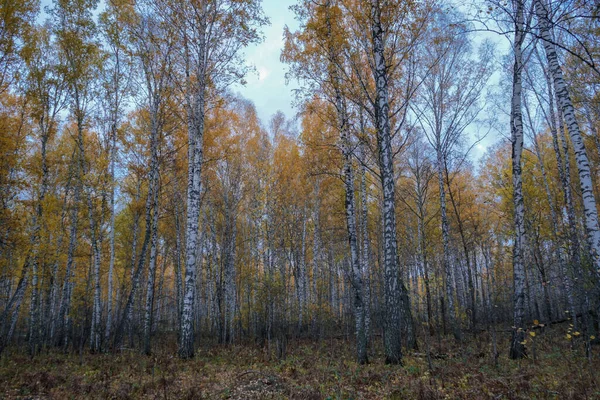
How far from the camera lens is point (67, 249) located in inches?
541

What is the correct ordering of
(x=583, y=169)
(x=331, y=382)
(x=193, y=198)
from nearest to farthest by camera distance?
(x=331, y=382)
(x=583, y=169)
(x=193, y=198)

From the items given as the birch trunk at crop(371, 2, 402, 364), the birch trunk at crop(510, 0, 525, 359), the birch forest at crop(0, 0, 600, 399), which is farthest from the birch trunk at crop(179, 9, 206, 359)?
the birch trunk at crop(510, 0, 525, 359)

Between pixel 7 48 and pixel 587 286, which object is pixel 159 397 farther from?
pixel 7 48

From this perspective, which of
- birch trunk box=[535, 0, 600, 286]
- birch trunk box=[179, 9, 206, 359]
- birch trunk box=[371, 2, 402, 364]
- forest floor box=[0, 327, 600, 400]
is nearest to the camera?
forest floor box=[0, 327, 600, 400]

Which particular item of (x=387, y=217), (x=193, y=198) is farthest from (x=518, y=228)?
(x=193, y=198)

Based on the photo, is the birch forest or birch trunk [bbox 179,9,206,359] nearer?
the birch forest

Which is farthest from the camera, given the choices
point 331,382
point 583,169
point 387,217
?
point 387,217

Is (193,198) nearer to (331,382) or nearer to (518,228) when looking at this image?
(331,382)

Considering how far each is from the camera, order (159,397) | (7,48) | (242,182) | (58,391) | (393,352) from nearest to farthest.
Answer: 1. (159,397)
2. (58,391)
3. (393,352)
4. (7,48)
5. (242,182)

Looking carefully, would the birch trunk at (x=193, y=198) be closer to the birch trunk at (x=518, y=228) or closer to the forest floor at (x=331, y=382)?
the forest floor at (x=331, y=382)

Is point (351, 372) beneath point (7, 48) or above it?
beneath

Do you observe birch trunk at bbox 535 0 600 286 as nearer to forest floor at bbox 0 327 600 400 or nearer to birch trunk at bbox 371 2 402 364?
forest floor at bbox 0 327 600 400

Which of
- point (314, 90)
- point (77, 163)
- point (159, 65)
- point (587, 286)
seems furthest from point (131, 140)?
point (587, 286)

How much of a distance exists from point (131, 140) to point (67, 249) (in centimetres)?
561
